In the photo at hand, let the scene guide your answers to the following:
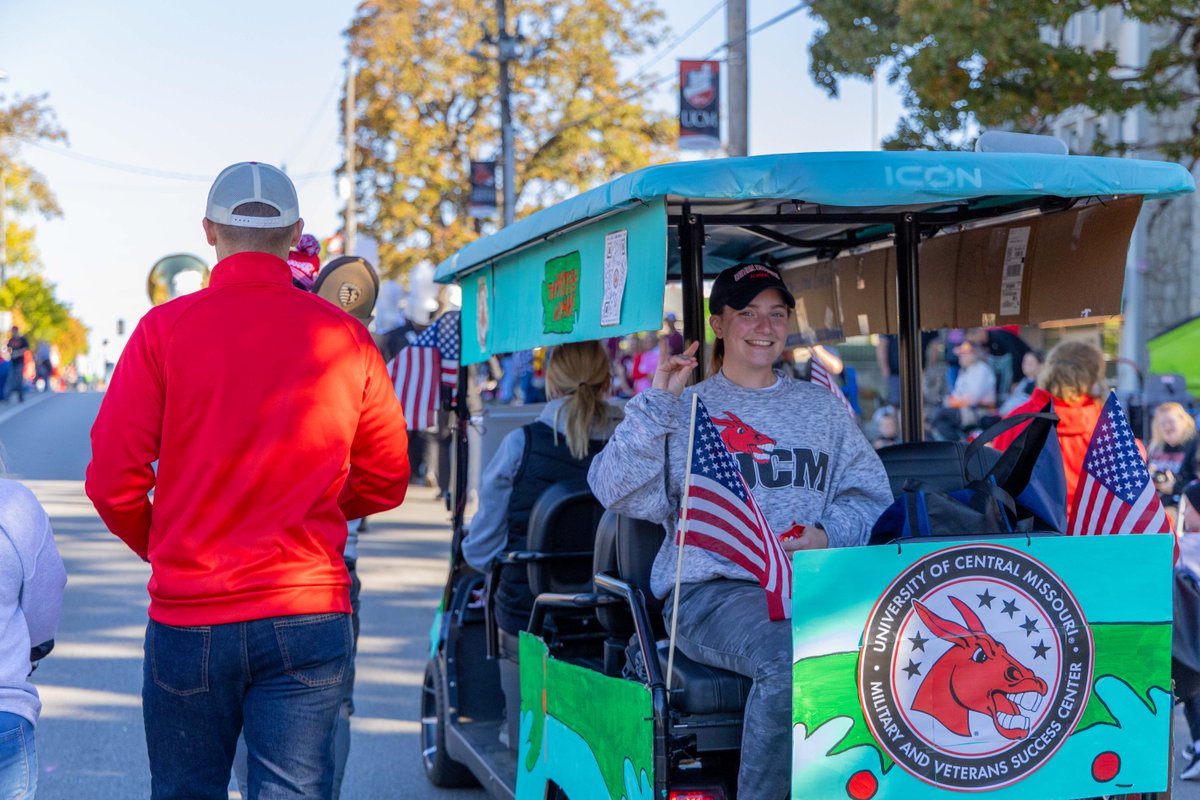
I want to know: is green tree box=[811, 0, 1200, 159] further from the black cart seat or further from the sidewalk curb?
the sidewalk curb

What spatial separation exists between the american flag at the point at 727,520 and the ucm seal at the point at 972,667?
457 millimetres

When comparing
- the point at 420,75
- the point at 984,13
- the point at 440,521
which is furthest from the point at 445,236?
the point at 984,13

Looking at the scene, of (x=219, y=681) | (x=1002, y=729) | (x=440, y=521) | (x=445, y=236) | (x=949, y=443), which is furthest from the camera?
(x=445, y=236)

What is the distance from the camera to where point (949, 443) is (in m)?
4.81

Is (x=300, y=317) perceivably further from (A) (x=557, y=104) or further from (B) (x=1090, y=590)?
(A) (x=557, y=104)

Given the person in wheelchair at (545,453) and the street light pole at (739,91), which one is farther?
the street light pole at (739,91)

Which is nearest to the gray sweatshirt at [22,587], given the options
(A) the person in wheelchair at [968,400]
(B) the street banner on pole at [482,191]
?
(A) the person in wheelchair at [968,400]

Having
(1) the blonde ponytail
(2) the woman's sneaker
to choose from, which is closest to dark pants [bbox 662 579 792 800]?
(1) the blonde ponytail

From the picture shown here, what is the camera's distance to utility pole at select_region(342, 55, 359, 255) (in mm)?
36516

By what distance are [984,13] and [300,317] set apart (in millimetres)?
10181

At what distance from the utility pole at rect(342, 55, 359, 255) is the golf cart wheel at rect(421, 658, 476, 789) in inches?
1226

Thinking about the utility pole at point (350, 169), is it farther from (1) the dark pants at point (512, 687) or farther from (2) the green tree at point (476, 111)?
(1) the dark pants at point (512, 687)

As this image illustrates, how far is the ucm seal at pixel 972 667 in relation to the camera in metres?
3.26

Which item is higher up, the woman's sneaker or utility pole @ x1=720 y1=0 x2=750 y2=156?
utility pole @ x1=720 y1=0 x2=750 y2=156
